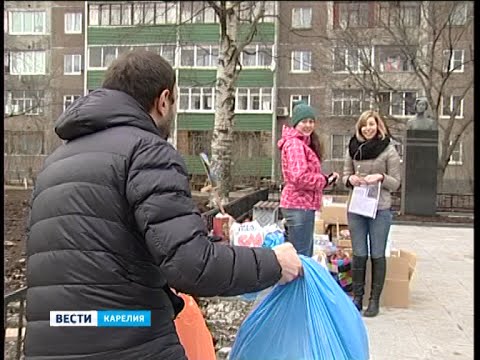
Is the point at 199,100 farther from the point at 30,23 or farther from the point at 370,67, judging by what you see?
the point at 370,67

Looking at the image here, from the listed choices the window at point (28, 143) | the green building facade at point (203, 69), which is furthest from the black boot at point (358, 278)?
the green building facade at point (203, 69)

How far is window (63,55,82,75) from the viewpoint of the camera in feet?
142

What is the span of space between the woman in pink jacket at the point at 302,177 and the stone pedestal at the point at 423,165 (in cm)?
974

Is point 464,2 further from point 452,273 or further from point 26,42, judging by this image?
point 26,42

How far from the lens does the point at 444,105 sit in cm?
3219

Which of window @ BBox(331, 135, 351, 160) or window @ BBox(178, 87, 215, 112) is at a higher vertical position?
window @ BBox(178, 87, 215, 112)

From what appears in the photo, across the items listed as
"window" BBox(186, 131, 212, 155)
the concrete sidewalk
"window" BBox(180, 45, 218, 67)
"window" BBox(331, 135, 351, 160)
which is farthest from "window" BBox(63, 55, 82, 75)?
the concrete sidewalk

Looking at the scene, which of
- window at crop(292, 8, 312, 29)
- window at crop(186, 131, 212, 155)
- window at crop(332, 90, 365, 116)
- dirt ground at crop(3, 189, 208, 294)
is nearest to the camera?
dirt ground at crop(3, 189, 208, 294)

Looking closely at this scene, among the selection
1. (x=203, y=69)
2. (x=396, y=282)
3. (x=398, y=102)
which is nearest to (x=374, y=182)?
(x=396, y=282)

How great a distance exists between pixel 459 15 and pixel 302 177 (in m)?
20.3

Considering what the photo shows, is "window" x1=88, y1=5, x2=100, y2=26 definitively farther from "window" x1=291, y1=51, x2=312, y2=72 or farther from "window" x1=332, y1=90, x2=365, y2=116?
"window" x1=332, y1=90, x2=365, y2=116

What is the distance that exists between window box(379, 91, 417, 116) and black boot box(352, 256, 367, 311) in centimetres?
2164

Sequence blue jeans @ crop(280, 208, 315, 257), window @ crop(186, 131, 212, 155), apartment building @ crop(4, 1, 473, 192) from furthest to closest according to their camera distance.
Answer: window @ crop(186, 131, 212, 155) < apartment building @ crop(4, 1, 473, 192) < blue jeans @ crop(280, 208, 315, 257)

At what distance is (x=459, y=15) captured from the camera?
75.4 feet
